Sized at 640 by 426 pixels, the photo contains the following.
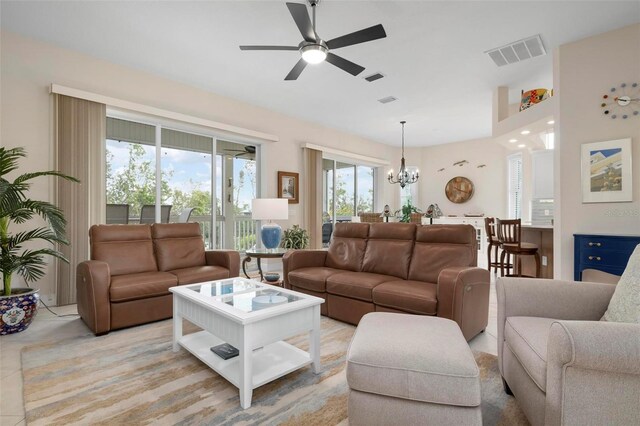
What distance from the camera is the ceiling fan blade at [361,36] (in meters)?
2.33

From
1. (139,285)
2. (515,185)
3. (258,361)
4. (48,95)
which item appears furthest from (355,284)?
(515,185)

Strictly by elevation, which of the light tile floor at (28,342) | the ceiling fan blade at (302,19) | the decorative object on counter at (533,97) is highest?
the decorative object on counter at (533,97)

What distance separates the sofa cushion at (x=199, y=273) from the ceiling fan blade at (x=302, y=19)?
2.42 metres

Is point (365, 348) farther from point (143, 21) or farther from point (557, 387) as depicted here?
point (143, 21)

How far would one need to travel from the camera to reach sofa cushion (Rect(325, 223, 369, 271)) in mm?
3439

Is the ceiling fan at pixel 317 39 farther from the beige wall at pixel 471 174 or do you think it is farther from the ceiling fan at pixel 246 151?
the beige wall at pixel 471 174

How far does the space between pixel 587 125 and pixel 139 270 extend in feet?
16.5

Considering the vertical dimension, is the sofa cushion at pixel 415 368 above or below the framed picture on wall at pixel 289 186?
below

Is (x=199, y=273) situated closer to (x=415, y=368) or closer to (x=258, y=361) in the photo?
(x=258, y=361)

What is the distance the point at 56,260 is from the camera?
3455 mm

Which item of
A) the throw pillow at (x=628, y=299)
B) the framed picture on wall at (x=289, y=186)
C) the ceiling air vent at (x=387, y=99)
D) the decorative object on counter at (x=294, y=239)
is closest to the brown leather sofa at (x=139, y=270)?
the decorative object on counter at (x=294, y=239)

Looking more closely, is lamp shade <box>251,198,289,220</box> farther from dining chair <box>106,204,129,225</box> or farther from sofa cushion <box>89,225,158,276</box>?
dining chair <box>106,204,129,225</box>

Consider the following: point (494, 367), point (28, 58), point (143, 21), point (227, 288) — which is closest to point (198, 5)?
point (143, 21)

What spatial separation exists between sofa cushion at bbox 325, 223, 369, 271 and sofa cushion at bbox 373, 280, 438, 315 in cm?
72
